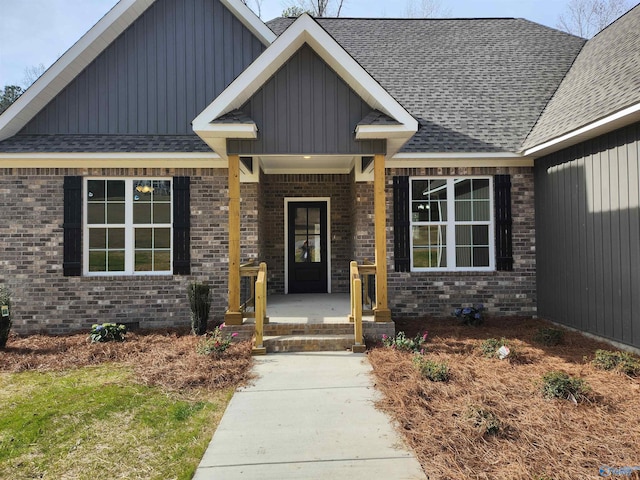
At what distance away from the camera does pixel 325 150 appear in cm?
642

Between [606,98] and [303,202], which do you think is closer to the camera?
[606,98]

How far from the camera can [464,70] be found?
1010 cm

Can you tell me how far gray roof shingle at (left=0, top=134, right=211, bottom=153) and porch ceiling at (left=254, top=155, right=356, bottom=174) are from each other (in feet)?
4.65

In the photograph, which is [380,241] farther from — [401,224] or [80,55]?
[80,55]

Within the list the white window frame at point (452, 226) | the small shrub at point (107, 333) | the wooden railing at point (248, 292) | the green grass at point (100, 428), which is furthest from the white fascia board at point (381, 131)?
the small shrub at point (107, 333)

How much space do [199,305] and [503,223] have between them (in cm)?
601

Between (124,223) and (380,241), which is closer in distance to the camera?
(380,241)

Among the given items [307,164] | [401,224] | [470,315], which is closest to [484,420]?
[470,315]

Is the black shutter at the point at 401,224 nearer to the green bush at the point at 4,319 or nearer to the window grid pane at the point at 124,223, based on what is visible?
the window grid pane at the point at 124,223

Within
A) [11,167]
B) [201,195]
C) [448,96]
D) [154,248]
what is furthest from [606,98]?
[11,167]

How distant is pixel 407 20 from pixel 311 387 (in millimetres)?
11126

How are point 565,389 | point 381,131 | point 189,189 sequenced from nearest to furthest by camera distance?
point 565,389
point 381,131
point 189,189

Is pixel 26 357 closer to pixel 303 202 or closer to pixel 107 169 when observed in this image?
pixel 107 169

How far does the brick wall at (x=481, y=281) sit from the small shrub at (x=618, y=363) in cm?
290
